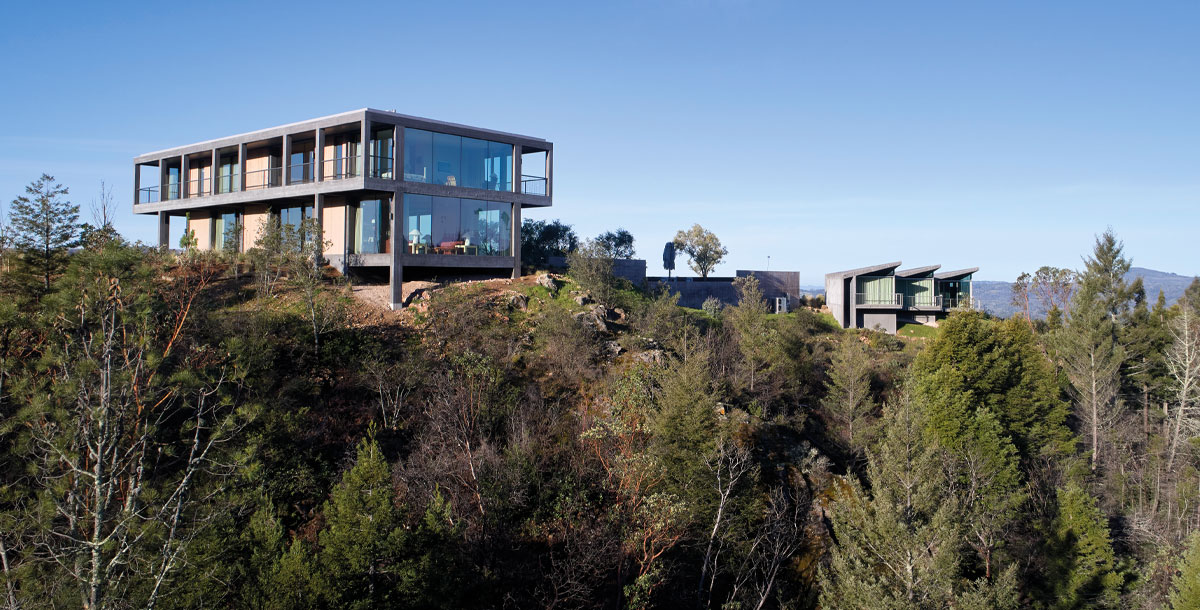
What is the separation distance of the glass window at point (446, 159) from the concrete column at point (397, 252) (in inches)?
74.4

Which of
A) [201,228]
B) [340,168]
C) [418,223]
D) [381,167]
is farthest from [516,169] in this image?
[201,228]

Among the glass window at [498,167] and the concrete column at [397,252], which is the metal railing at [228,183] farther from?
the glass window at [498,167]

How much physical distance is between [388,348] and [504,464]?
7147mm

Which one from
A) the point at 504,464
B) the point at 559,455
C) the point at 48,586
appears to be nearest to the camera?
the point at 48,586

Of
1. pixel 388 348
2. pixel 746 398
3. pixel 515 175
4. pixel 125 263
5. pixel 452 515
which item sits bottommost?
pixel 452 515

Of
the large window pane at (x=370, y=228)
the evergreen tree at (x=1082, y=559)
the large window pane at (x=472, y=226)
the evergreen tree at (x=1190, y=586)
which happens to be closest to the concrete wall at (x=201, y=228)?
the large window pane at (x=370, y=228)

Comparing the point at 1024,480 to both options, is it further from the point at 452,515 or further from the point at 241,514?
the point at 241,514

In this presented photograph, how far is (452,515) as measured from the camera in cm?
1734

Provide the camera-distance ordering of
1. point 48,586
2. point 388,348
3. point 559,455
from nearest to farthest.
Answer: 1. point 48,586
2. point 559,455
3. point 388,348

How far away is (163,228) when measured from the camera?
35.1m

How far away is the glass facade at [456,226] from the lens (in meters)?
27.9

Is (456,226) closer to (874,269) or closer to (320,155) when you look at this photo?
(320,155)

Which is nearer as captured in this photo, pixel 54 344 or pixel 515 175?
pixel 54 344

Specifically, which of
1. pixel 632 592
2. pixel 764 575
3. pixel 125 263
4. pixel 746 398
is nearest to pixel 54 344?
pixel 125 263
